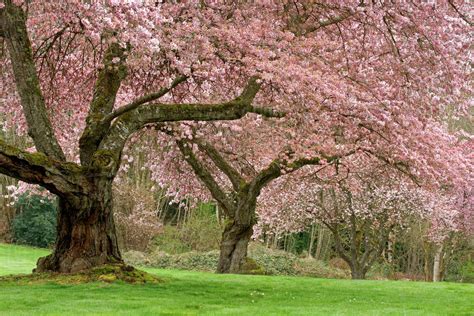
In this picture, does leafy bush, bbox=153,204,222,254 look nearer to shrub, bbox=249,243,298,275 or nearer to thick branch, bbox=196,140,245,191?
shrub, bbox=249,243,298,275

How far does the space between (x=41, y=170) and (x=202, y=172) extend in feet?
25.3

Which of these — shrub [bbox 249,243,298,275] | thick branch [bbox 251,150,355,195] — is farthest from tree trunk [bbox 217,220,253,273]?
shrub [bbox 249,243,298,275]

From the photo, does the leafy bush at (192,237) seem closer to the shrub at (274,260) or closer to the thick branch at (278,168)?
the shrub at (274,260)

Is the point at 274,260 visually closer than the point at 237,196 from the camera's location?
No

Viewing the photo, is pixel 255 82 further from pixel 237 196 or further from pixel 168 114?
pixel 237 196

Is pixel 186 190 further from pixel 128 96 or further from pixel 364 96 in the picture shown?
pixel 364 96

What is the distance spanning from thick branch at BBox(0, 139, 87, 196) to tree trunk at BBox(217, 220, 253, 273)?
7.60 metres

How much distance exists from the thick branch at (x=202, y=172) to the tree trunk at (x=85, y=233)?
5429 mm

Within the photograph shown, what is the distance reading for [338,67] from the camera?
1271 centimetres

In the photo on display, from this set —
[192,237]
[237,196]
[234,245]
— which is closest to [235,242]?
[234,245]

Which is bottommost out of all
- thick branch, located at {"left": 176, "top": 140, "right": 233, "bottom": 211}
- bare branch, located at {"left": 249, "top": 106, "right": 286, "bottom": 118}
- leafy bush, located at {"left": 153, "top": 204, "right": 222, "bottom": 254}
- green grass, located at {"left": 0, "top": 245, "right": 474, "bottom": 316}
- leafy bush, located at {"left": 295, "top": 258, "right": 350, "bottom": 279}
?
green grass, located at {"left": 0, "top": 245, "right": 474, "bottom": 316}

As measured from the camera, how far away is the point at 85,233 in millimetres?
12258

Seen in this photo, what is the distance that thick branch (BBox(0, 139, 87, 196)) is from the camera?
10719mm

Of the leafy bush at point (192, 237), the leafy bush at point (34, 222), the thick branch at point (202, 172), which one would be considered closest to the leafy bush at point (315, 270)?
the leafy bush at point (192, 237)
